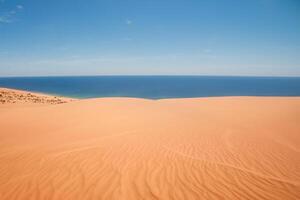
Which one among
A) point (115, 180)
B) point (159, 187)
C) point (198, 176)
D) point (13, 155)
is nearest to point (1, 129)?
point (13, 155)

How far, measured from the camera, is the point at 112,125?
9977mm

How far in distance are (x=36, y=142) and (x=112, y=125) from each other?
12.1 feet

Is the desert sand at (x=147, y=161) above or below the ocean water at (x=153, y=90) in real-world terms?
above

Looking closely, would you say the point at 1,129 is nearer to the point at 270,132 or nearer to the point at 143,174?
the point at 143,174

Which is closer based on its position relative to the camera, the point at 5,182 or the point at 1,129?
the point at 5,182

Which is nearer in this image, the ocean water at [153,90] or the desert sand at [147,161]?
the desert sand at [147,161]

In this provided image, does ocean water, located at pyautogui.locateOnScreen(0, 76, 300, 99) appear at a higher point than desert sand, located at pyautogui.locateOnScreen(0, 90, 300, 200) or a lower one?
lower

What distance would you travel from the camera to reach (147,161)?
541 cm

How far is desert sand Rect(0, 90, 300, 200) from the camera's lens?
3.93 metres

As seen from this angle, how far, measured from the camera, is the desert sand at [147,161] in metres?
3.93

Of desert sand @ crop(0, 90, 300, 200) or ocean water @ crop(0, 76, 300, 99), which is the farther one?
ocean water @ crop(0, 76, 300, 99)

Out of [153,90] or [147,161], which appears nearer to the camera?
[147,161]

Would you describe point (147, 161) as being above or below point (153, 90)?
above

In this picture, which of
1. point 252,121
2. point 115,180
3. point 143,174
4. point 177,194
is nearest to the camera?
point 177,194
